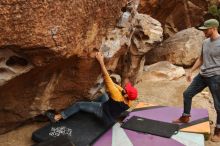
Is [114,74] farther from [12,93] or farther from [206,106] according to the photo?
[12,93]

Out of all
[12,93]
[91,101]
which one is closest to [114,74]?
[91,101]

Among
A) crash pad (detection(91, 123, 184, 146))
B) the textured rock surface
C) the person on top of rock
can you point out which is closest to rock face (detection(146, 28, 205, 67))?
the textured rock surface

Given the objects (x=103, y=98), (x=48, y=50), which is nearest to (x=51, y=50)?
(x=48, y=50)

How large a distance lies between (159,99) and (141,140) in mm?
2426

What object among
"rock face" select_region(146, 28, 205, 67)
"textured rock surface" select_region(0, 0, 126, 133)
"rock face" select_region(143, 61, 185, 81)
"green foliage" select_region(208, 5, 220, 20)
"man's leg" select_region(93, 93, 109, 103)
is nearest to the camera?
"textured rock surface" select_region(0, 0, 126, 133)

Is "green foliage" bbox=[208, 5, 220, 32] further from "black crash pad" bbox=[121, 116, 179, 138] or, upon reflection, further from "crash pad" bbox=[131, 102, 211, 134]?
"black crash pad" bbox=[121, 116, 179, 138]

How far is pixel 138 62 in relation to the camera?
9.59 metres

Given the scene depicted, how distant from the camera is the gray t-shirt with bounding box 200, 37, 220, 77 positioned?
6.04m

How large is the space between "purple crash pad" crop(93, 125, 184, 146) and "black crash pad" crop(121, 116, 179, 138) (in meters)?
0.11

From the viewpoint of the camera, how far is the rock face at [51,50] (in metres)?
5.22

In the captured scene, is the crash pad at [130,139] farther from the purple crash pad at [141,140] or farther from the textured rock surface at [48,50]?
the textured rock surface at [48,50]

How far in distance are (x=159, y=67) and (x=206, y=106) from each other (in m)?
2.55

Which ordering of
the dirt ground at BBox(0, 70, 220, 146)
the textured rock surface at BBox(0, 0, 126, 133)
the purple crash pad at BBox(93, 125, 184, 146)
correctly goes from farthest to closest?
the dirt ground at BBox(0, 70, 220, 146) → the purple crash pad at BBox(93, 125, 184, 146) → the textured rock surface at BBox(0, 0, 126, 133)

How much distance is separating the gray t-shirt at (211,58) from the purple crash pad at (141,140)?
4.07 feet
